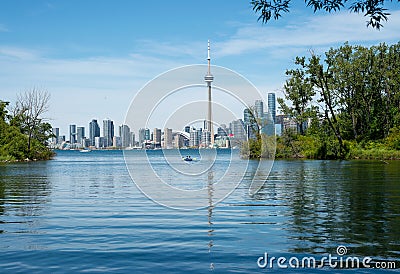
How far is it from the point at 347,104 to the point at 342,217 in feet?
250

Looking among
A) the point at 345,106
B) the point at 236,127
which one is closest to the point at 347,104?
the point at 345,106

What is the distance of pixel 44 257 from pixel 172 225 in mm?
5815

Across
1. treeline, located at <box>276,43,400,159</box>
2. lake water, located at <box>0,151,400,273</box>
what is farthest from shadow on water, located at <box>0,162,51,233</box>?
treeline, located at <box>276,43,400,159</box>

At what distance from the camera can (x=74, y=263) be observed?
13.0m

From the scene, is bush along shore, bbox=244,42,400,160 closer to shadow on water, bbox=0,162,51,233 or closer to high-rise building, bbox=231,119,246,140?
high-rise building, bbox=231,119,246,140

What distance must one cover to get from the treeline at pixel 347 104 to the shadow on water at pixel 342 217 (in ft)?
171

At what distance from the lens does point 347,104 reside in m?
92.7

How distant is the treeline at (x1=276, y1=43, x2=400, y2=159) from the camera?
8488 cm

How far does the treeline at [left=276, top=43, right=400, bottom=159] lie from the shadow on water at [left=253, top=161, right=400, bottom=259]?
171ft

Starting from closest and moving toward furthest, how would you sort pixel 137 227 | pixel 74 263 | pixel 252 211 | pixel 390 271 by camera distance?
pixel 390 271 → pixel 74 263 → pixel 137 227 → pixel 252 211

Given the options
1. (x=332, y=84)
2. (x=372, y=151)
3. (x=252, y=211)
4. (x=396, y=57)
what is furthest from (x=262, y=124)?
(x=252, y=211)

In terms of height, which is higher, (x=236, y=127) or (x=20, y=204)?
(x=236, y=127)

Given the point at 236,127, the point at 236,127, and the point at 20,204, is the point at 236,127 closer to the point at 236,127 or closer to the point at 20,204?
the point at 236,127

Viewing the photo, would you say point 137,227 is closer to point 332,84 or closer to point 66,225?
point 66,225
